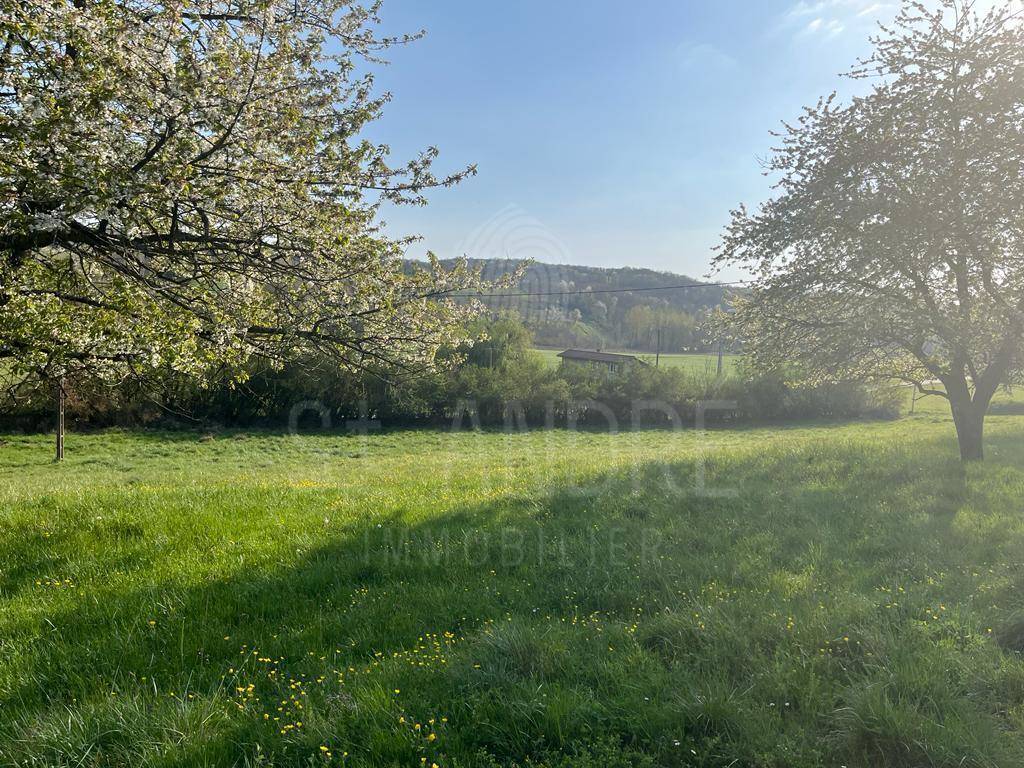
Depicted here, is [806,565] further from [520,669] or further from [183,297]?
[183,297]

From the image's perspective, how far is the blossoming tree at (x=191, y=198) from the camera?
13.6ft

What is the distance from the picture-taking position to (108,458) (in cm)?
2095

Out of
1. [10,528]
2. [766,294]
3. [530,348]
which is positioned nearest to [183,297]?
[10,528]

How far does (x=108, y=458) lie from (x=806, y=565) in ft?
76.7

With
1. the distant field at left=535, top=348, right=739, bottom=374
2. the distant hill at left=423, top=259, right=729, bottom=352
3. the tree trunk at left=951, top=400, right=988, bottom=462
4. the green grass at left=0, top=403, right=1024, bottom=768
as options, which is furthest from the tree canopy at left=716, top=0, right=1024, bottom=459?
the distant field at left=535, top=348, right=739, bottom=374

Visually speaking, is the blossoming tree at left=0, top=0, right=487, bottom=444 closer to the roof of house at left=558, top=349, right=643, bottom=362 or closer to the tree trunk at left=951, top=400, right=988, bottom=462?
the tree trunk at left=951, top=400, right=988, bottom=462

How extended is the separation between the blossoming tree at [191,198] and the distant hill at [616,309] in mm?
26776

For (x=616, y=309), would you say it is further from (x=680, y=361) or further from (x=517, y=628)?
(x=517, y=628)

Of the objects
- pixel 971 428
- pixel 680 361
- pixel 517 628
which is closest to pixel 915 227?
pixel 971 428

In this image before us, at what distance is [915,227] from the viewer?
30.2ft

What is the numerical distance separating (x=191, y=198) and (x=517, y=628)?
14.5 ft

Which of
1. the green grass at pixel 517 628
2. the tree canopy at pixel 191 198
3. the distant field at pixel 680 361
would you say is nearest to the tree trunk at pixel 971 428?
the green grass at pixel 517 628

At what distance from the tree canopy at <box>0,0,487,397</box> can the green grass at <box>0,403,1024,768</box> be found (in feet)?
6.94

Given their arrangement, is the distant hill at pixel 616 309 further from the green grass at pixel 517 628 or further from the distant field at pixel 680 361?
the green grass at pixel 517 628
